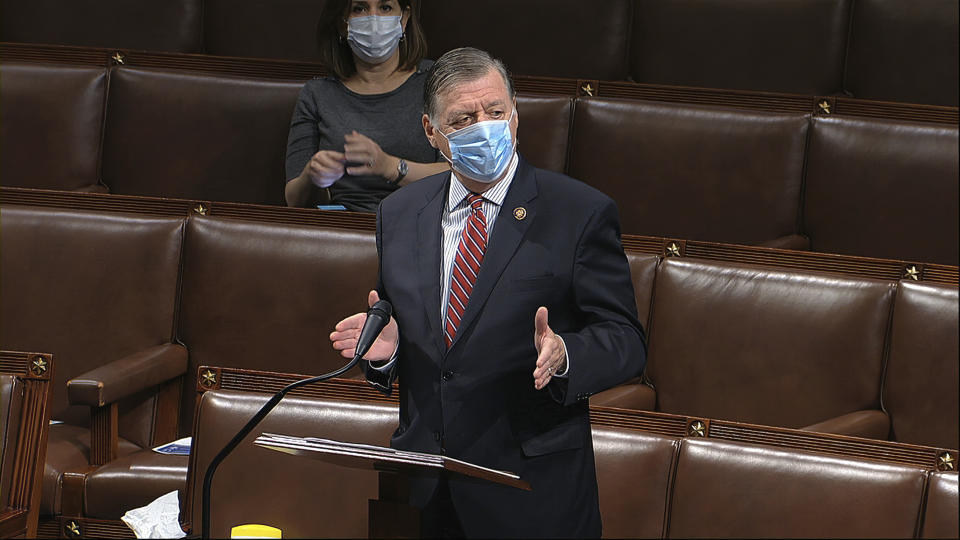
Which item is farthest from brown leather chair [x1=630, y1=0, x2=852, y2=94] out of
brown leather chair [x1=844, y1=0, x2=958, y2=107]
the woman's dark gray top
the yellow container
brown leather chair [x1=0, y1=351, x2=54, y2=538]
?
the yellow container

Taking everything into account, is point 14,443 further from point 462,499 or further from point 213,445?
point 462,499

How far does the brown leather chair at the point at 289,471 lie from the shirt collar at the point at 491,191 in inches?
4.7

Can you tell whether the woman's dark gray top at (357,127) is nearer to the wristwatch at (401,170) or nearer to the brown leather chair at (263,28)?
the wristwatch at (401,170)

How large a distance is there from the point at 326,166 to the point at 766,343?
1.00ft

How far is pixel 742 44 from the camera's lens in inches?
37.2

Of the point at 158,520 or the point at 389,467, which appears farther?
the point at 158,520

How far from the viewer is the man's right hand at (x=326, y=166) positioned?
74 centimetres

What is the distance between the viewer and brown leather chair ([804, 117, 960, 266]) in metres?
0.78

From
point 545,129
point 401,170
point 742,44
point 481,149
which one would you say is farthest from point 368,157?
point 742,44

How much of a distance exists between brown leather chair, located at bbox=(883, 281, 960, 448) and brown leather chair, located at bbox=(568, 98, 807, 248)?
158 millimetres

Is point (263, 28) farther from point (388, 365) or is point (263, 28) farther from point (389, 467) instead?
point (389, 467)

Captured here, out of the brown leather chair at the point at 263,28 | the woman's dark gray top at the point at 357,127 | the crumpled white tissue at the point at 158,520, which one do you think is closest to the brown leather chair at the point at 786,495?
the crumpled white tissue at the point at 158,520

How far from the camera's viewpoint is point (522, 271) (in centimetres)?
45

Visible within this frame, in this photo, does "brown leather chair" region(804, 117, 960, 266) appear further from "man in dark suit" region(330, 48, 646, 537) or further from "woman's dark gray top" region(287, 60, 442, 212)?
"man in dark suit" region(330, 48, 646, 537)
